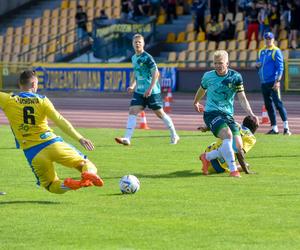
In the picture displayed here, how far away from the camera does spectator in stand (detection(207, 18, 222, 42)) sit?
4288 centimetres

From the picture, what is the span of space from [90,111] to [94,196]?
2000cm

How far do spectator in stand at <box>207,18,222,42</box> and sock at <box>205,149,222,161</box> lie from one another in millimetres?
27518

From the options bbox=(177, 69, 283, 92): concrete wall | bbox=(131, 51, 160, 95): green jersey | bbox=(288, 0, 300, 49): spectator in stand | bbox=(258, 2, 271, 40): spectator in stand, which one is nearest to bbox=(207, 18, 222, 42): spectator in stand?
bbox=(258, 2, 271, 40): spectator in stand

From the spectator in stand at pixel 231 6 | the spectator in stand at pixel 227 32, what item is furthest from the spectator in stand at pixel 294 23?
the spectator in stand at pixel 231 6

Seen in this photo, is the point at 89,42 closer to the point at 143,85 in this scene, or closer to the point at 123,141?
the point at 123,141

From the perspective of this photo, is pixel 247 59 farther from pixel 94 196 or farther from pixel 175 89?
pixel 94 196

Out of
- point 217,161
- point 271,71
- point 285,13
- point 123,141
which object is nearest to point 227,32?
point 285,13

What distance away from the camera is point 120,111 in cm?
3300

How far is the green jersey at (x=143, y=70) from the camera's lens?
66.4 ft

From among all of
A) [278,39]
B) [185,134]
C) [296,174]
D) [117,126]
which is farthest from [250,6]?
[296,174]

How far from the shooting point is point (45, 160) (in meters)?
12.5

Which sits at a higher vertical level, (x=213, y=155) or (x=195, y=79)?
(x=213, y=155)

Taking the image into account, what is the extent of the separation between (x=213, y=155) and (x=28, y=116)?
3.94 meters

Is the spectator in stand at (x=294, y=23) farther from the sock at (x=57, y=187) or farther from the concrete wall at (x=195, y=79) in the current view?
the sock at (x=57, y=187)
